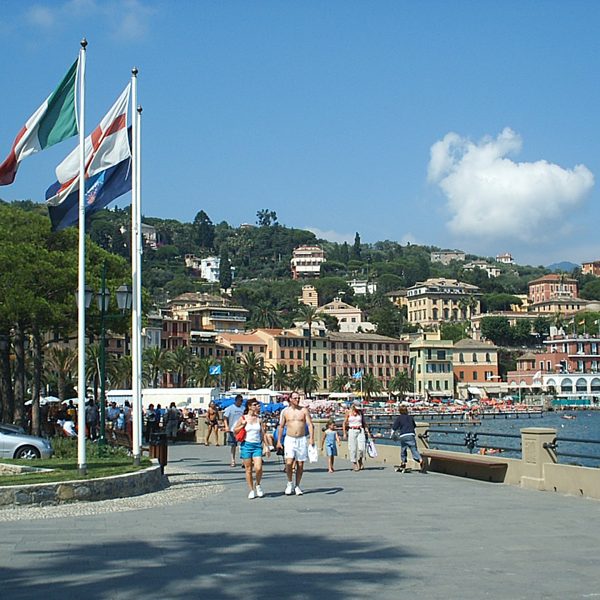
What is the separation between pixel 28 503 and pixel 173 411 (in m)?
22.3

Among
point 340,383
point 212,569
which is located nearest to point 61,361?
point 212,569

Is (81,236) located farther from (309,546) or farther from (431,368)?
(431,368)

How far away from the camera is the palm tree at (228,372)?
11212 centimetres

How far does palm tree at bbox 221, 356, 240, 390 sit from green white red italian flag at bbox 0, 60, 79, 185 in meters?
94.1

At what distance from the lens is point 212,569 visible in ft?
32.0

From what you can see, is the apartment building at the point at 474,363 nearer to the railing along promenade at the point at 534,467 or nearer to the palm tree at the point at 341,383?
the palm tree at the point at 341,383

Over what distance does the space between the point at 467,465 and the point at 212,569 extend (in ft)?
38.1

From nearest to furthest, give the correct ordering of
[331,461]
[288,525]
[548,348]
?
1. [288,525]
2. [331,461]
3. [548,348]

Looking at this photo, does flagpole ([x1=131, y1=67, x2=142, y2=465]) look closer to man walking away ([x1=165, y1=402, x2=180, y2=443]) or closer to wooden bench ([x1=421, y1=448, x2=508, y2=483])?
wooden bench ([x1=421, y1=448, x2=508, y2=483])

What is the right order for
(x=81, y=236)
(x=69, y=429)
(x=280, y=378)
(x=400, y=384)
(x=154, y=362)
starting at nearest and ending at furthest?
(x=81, y=236), (x=69, y=429), (x=154, y=362), (x=280, y=378), (x=400, y=384)

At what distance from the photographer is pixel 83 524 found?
1313cm

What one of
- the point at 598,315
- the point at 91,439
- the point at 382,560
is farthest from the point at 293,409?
the point at 598,315

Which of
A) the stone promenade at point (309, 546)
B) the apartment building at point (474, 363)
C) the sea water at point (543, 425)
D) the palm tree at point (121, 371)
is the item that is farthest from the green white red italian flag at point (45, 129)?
the apartment building at point (474, 363)

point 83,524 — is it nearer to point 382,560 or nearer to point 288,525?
point 288,525
